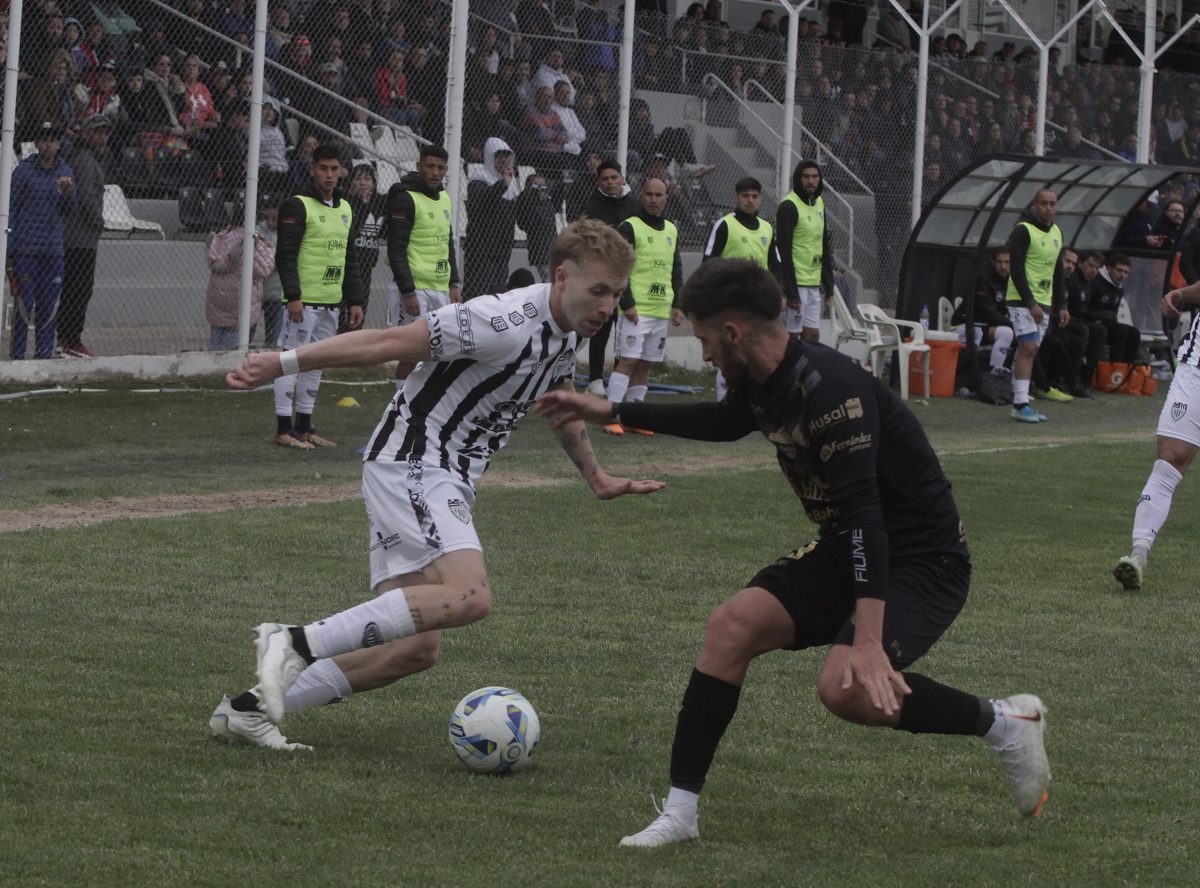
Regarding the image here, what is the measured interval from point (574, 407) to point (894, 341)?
15.1 meters

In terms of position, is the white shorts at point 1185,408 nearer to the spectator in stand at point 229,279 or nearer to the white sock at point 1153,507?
the white sock at point 1153,507

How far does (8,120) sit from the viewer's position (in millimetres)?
14484

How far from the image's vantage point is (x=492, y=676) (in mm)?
6652

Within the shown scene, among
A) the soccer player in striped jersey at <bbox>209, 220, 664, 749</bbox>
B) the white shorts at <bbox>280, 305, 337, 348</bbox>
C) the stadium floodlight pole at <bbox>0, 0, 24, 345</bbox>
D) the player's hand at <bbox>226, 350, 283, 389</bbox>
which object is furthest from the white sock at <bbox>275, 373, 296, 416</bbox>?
the player's hand at <bbox>226, 350, 283, 389</bbox>

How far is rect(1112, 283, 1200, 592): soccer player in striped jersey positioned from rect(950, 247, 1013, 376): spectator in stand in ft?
34.9

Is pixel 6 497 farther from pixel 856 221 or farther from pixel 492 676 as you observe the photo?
pixel 856 221

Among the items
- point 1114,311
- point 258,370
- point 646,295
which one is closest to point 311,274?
point 646,295

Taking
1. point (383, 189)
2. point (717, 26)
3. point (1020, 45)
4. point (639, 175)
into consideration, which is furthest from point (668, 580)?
point (1020, 45)

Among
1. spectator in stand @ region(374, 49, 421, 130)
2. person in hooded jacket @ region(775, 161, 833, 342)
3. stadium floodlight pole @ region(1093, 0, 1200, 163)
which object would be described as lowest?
person in hooded jacket @ region(775, 161, 833, 342)

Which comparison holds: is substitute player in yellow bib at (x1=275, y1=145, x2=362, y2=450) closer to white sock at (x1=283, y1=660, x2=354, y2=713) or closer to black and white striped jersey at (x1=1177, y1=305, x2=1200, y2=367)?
black and white striped jersey at (x1=1177, y1=305, x2=1200, y2=367)

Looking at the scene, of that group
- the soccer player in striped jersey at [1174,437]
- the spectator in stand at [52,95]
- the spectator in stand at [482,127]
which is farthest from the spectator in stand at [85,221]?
the soccer player in striped jersey at [1174,437]

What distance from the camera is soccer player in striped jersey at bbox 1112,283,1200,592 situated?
9.11m

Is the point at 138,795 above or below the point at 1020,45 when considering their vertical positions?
below

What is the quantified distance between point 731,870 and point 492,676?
2308 millimetres
